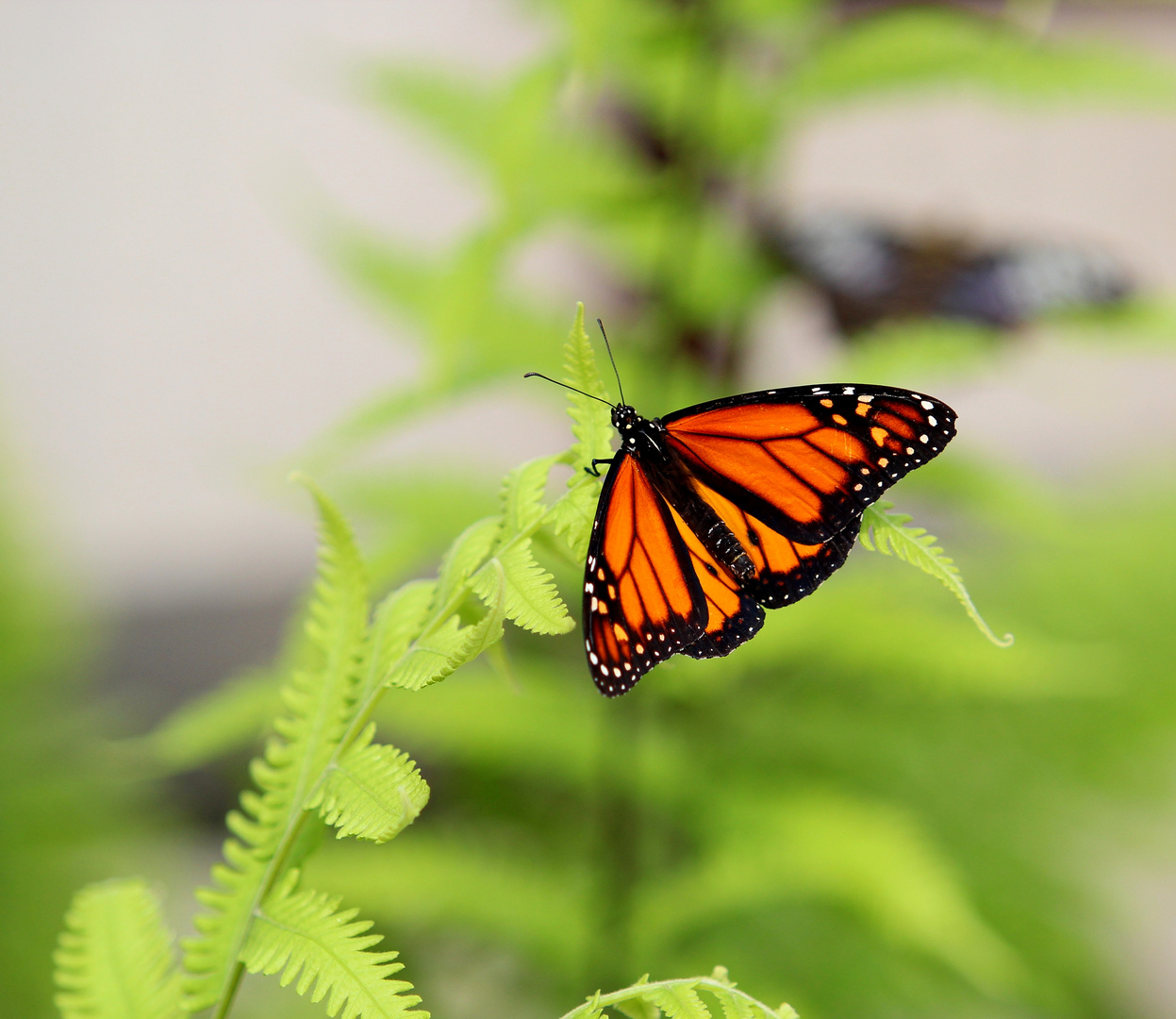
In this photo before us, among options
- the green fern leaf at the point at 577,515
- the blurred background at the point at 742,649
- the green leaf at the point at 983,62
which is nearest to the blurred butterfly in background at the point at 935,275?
the blurred background at the point at 742,649

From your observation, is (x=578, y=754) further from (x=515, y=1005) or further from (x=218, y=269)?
(x=218, y=269)

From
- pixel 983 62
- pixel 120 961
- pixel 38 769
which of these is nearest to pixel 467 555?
pixel 120 961

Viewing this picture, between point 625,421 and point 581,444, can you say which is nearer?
point 581,444

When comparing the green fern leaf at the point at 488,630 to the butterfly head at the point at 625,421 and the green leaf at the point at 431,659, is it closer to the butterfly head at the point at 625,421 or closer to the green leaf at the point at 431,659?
the green leaf at the point at 431,659

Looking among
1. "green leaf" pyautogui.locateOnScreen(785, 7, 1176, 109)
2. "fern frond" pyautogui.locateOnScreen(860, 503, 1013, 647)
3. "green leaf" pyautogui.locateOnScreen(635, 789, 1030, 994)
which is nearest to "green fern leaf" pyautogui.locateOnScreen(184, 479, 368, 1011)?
"fern frond" pyautogui.locateOnScreen(860, 503, 1013, 647)

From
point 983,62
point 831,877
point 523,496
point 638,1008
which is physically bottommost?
point 831,877

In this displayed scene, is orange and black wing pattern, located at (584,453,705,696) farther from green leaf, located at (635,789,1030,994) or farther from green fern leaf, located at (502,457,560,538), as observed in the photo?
green leaf, located at (635,789,1030,994)

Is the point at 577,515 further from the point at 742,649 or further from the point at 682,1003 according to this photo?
the point at 742,649
